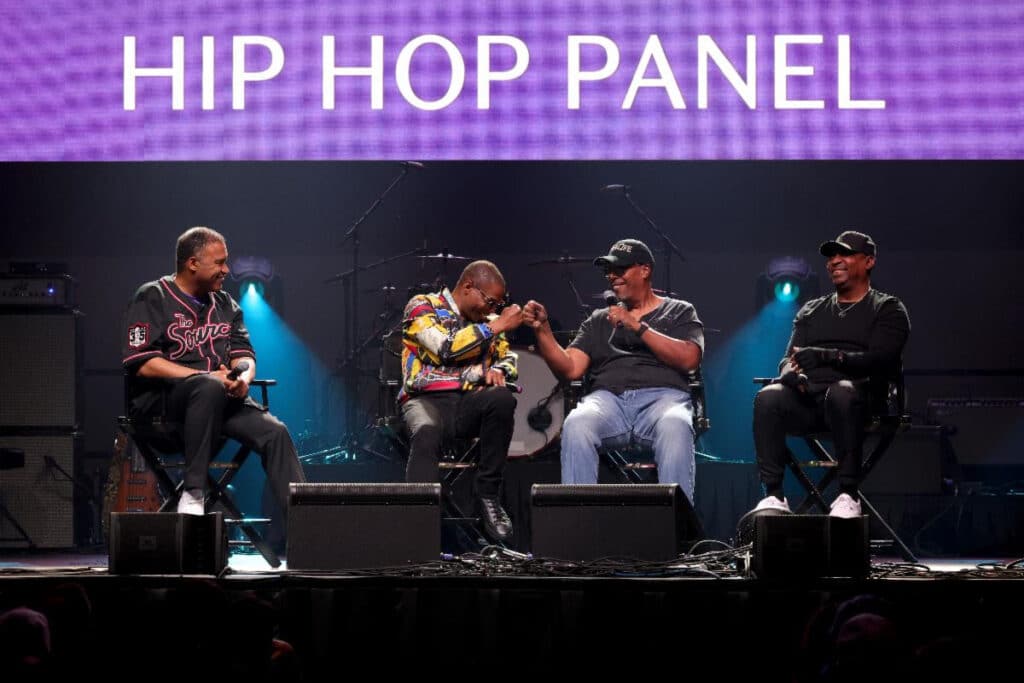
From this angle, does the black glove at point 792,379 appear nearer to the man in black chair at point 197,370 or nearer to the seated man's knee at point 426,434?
the seated man's knee at point 426,434

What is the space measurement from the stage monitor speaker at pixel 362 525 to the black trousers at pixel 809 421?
1.45 meters

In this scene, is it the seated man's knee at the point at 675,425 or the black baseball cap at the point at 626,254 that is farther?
the black baseball cap at the point at 626,254

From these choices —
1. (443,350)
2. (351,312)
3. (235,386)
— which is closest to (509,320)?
(443,350)

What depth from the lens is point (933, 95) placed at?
6.15 m

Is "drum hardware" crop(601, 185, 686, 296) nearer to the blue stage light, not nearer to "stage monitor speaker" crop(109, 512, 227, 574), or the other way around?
the blue stage light

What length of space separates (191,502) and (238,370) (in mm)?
562

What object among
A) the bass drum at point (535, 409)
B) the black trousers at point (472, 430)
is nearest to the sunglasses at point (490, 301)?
the black trousers at point (472, 430)

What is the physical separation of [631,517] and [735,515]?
2.06 metres

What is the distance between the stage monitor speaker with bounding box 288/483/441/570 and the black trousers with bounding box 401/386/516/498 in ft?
2.99

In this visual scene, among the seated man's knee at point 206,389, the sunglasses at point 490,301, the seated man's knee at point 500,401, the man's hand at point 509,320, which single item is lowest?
the seated man's knee at point 500,401

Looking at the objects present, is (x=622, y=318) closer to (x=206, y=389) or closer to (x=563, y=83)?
(x=206, y=389)

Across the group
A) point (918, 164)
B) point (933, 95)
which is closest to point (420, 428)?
point (933, 95)

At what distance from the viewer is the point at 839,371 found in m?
4.81

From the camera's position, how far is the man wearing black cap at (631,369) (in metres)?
4.80
